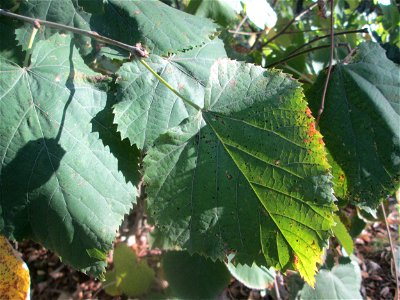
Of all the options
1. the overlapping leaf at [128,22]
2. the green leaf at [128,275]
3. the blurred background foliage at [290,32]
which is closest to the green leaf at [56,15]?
the overlapping leaf at [128,22]

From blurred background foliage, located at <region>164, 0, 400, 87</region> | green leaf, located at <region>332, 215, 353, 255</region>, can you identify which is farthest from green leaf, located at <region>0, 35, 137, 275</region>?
green leaf, located at <region>332, 215, 353, 255</region>

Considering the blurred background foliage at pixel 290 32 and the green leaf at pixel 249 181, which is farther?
the blurred background foliage at pixel 290 32

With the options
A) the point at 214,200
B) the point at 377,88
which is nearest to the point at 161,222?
the point at 214,200

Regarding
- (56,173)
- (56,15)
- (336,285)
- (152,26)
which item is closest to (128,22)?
(152,26)

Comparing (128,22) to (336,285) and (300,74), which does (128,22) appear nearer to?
(300,74)

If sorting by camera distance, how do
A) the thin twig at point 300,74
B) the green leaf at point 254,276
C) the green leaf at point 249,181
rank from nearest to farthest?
1. the green leaf at point 249,181
2. the thin twig at point 300,74
3. the green leaf at point 254,276

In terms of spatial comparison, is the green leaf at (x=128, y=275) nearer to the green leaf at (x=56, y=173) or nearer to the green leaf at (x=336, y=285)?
the green leaf at (x=336, y=285)
